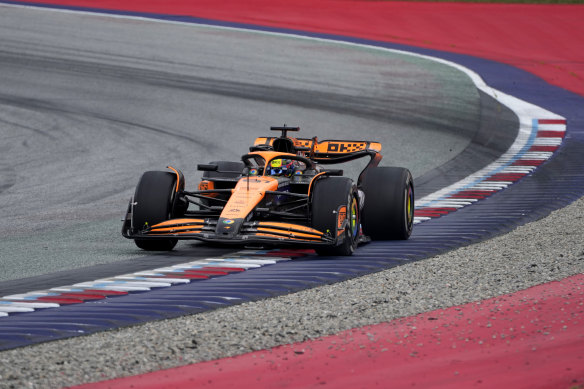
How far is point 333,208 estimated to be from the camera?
417 inches

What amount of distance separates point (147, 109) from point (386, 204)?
43.2ft

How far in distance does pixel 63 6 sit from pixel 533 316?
3247 centimetres

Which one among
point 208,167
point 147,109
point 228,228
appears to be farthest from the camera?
point 147,109

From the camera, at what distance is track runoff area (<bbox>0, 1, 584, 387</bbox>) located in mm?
7296

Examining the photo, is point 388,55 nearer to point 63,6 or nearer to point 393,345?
point 63,6

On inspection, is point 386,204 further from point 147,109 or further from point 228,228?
point 147,109

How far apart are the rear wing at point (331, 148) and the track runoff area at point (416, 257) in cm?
121

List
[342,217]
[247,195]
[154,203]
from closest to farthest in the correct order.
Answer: [342,217]
[247,195]
[154,203]

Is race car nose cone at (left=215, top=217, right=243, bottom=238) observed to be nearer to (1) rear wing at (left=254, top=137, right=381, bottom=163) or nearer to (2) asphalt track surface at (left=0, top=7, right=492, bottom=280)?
(2) asphalt track surface at (left=0, top=7, right=492, bottom=280)

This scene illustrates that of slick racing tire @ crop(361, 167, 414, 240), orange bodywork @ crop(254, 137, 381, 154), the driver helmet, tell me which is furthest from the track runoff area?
orange bodywork @ crop(254, 137, 381, 154)

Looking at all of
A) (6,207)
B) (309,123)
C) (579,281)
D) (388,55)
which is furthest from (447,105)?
(579,281)

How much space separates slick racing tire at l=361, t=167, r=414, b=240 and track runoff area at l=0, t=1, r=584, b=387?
0.34m

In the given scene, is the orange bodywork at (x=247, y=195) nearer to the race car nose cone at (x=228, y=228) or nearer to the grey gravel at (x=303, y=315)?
the race car nose cone at (x=228, y=228)

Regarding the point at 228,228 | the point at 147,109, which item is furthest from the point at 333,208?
the point at 147,109
